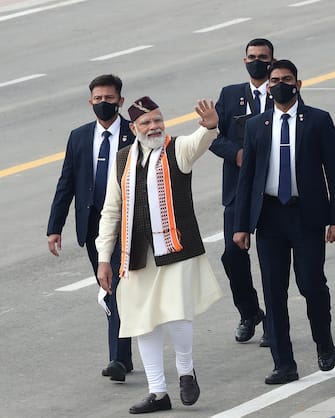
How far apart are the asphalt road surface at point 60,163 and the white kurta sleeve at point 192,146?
58.6 inches

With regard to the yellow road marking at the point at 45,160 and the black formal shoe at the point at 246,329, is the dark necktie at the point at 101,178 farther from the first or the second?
the yellow road marking at the point at 45,160

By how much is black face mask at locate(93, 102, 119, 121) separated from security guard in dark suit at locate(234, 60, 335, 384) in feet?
3.34

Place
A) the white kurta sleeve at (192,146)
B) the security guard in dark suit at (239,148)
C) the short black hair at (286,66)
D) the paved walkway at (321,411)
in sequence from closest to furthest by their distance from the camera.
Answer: the paved walkway at (321,411)
the white kurta sleeve at (192,146)
the short black hair at (286,66)
the security guard in dark suit at (239,148)

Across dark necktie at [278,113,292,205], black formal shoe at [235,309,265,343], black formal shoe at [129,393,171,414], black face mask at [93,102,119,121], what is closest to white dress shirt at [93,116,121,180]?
black face mask at [93,102,119,121]

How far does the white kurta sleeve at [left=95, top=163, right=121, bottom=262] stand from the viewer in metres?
10.9

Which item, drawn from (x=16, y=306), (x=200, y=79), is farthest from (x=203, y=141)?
(x=200, y=79)

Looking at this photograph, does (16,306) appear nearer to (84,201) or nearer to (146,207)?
(84,201)

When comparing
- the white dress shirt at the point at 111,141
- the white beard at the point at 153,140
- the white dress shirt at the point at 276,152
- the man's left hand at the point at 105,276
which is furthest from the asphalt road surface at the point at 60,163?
the white beard at the point at 153,140

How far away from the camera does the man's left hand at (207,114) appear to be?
10.4m

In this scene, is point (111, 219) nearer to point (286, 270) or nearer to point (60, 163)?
point (286, 270)

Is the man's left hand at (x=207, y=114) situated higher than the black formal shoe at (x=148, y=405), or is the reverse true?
the man's left hand at (x=207, y=114)

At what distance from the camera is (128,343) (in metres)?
11.6

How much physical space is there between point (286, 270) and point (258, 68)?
1724mm

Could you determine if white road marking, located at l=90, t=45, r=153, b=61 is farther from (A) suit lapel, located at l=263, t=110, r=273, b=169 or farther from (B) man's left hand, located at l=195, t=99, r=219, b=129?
(B) man's left hand, located at l=195, t=99, r=219, b=129
